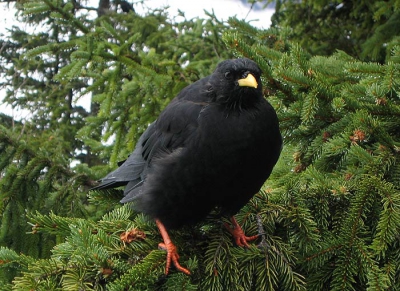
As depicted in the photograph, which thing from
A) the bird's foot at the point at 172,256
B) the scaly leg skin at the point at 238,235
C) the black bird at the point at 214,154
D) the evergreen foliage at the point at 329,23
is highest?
the evergreen foliage at the point at 329,23

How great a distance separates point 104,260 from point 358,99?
1.82m

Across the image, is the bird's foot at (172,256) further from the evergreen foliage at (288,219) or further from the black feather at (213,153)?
the black feather at (213,153)

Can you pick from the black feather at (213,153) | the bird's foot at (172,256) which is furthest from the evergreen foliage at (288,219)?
the black feather at (213,153)

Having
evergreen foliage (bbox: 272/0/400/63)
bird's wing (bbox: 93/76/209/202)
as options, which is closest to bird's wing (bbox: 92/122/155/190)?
bird's wing (bbox: 93/76/209/202)

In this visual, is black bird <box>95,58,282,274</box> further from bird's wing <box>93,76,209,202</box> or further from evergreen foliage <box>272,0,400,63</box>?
evergreen foliage <box>272,0,400,63</box>

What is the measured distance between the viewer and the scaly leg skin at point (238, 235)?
7.00ft

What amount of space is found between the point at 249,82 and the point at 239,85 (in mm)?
57

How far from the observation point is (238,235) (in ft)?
7.14

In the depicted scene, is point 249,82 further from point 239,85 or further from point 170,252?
point 170,252

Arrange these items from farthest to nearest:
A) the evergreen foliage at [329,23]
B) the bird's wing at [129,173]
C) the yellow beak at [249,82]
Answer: the evergreen foliage at [329,23] < the bird's wing at [129,173] < the yellow beak at [249,82]

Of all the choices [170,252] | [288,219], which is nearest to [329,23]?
[288,219]

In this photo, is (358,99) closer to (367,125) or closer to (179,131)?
(367,125)

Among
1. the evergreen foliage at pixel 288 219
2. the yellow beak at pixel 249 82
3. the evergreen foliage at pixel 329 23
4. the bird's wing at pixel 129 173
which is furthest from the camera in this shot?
the evergreen foliage at pixel 329 23

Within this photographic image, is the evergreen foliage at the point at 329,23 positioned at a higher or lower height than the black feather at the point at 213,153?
higher
